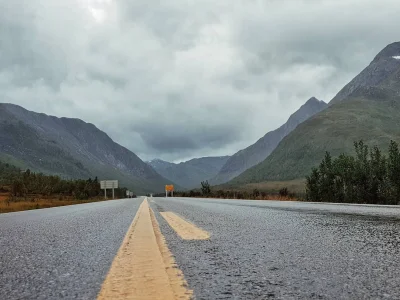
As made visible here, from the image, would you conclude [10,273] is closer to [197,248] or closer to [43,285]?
[43,285]

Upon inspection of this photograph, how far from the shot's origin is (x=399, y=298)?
1.73 meters

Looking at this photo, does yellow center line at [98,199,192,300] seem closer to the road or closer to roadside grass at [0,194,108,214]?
the road

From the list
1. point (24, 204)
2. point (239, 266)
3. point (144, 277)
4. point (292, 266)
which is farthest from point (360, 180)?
point (144, 277)

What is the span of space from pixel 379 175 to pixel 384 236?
27980 millimetres

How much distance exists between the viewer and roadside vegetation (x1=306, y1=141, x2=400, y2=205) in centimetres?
2736

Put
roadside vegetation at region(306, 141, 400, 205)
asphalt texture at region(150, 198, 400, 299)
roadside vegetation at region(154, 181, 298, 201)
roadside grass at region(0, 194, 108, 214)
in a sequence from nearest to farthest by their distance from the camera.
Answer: asphalt texture at region(150, 198, 400, 299) < roadside grass at region(0, 194, 108, 214) < roadside vegetation at region(306, 141, 400, 205) < roadside vegetation at region(154, 181, 298, 201)

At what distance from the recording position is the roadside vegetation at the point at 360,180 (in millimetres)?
27359

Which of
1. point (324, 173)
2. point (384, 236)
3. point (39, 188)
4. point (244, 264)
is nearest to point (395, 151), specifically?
point (324, 173)

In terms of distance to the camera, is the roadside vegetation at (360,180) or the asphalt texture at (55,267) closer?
the asphalt texture at (55,267)

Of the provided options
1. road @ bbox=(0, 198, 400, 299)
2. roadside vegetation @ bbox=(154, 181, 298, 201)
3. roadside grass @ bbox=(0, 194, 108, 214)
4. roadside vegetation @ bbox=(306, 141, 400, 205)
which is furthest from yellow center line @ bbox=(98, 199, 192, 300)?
roadside vegetation @ bbox=(306, 141, 400, 205)

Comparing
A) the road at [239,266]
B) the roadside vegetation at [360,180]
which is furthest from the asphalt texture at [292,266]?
the roadside vegetation at [360,180]

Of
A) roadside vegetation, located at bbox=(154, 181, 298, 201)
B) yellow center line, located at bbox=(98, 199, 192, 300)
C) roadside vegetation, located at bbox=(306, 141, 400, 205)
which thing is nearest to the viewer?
yellow center line, located at bbox=(98, 199, 192, 300)

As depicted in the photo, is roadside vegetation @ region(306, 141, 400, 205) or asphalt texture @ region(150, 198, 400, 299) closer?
asphalt texture @ region(150, 198, 400, 299)

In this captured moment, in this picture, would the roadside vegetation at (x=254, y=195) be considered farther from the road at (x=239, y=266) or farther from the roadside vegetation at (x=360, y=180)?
the road at (x=239, y=266)
